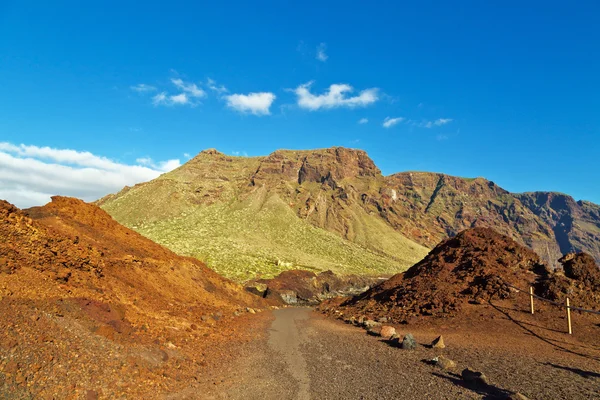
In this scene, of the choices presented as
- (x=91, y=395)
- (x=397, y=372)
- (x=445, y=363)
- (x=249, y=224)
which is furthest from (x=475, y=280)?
(x=249, y=224)

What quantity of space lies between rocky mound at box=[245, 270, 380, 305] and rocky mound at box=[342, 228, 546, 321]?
23.9 metres

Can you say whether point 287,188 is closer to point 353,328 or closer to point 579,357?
point 353,328

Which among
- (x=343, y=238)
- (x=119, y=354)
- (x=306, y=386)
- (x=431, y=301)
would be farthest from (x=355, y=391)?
(x=343, y=238)

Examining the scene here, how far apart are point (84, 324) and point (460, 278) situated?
2528 centimetres

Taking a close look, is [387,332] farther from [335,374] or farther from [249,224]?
[249,224]

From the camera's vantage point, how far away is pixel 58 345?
31.3 ft

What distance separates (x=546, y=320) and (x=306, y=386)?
16.2 m

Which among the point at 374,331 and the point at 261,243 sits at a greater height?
the point at 261,243

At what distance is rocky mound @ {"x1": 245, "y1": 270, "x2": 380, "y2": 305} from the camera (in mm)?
53331

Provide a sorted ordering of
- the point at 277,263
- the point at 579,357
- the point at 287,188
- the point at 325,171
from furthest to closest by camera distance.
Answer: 1. the point at 325,171
2. the point at 287,188
3. the point at 277,263
4. the point at 579,357

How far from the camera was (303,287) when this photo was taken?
62375 mm

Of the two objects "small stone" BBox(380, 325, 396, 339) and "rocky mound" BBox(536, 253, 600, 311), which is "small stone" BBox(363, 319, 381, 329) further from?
"rocky mound" BBox(536, 253, 600, 311)

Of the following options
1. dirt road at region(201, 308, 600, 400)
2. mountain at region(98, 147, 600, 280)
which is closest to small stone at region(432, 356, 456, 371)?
dirt road at region(201, 308, 600, 400)

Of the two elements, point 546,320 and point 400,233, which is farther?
point 400,233
